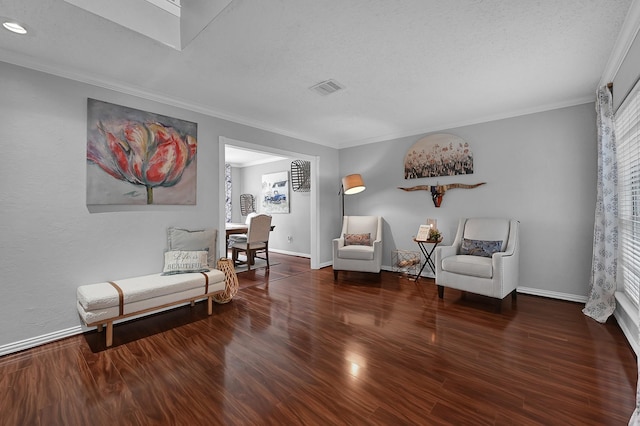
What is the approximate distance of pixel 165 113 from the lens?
10.5 feet

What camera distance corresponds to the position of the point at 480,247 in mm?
3516

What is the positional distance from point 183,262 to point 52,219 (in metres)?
1.17

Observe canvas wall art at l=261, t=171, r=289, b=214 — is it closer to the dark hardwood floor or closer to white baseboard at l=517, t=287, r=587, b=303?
the dark hardwood floor

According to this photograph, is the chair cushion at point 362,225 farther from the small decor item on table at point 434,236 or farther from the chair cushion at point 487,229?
the chair cushion at point 487,229

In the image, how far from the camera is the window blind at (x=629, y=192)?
7.63ft

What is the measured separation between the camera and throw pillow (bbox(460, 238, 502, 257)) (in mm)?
3424

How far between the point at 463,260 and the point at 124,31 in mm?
3886

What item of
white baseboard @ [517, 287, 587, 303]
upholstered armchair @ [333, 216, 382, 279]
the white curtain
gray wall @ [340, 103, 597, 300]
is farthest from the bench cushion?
the white curtain

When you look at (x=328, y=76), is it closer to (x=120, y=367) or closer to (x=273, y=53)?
(x=273, y=53)

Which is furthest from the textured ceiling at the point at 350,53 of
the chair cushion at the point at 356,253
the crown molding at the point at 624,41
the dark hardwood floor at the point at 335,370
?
the dark hardwood floor at the point at 335,370

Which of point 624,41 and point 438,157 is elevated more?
point 624,41

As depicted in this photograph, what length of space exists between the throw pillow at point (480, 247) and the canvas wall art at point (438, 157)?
114cm

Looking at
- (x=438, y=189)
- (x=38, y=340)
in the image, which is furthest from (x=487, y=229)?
(x=38, y=340)

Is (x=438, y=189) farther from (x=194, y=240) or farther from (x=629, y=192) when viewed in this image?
(x=194, y=240)
